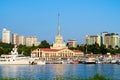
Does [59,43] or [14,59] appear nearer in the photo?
[14,59]

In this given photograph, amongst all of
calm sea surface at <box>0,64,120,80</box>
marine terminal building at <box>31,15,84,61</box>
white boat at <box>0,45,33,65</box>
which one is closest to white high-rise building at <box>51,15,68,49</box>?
marine terminal building at <box>31,15,84,61</box>

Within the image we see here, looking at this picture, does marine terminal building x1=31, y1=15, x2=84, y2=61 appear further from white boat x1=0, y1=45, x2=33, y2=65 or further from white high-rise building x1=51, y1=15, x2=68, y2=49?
white boat x1=0, y1=45, x2=33, y2=65

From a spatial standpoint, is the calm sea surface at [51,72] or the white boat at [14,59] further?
the white boat at [14,59]

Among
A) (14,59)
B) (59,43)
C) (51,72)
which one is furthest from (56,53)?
(51,72)

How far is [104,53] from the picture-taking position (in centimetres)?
14075

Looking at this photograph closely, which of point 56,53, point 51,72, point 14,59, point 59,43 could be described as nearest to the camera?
point 51,72

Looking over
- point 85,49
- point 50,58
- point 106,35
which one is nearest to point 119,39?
point 106,35

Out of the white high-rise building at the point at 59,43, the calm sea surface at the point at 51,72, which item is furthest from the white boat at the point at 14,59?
the white high-rise building at the point at 59,43

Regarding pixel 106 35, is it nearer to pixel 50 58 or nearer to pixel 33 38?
pixel 33 38

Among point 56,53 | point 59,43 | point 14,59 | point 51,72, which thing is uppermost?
point 59,43

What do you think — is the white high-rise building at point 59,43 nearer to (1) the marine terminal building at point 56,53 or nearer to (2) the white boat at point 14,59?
(1) the marine terminal building at point 56,53

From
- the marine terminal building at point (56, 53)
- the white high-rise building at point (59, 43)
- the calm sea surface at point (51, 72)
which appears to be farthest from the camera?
the white high-rise building at point (59, 43)

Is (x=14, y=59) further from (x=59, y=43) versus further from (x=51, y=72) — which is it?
(x=59, y=43)

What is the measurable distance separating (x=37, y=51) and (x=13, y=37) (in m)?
62.6
